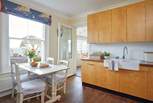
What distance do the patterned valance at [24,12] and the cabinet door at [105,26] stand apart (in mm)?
1667

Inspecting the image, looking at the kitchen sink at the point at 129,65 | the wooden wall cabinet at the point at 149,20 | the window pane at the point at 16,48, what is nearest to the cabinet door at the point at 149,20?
the wooden wall cabinet at the point at 149,20

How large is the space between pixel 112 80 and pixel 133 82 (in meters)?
0.50

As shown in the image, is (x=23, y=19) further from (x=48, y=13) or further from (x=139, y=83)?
(x=139, y=83)

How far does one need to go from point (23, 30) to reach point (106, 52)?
253 centimetres

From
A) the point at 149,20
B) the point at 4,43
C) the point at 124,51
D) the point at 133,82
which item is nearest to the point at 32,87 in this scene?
the point at 4,43

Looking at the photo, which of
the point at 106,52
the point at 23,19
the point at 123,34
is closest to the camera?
the point at 123,34

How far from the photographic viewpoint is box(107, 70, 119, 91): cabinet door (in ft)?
9.26

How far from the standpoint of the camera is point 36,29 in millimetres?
3541

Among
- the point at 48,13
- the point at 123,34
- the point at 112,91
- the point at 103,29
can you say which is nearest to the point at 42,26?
the point at 48,13

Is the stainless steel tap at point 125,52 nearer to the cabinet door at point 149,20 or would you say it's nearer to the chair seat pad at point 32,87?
the cabinet door at point 149,20

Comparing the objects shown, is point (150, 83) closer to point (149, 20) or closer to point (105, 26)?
point (149, 20)

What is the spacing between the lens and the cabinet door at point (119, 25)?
9.58 feet

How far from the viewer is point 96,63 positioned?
3.22m

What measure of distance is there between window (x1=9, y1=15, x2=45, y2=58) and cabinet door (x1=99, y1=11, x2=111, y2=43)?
1.83 m
